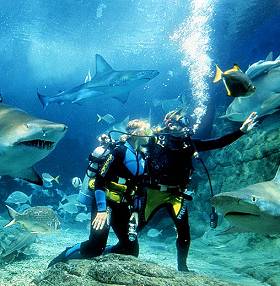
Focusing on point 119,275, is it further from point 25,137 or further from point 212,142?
point 212,142

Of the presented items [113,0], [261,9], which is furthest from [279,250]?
[113,0]

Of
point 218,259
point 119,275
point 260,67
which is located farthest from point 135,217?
point 218,259

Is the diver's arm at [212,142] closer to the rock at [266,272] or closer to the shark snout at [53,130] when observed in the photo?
the rock at [266,272]

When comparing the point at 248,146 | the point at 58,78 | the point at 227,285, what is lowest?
the point at 227,285

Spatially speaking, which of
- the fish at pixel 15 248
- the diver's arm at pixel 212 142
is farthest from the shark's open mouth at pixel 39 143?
the fish at pixel 15 248

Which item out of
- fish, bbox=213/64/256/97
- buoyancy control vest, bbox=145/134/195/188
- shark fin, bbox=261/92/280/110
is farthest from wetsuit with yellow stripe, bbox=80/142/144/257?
shark fin, bbox=261/92/280/110

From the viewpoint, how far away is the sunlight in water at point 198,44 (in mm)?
16931

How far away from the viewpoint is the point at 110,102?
172ft

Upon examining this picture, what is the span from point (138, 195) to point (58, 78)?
38507 millimetres

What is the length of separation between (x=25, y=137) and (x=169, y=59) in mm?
29683

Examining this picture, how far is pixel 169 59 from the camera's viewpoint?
30.7 m

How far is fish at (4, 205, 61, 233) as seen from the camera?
244 inches

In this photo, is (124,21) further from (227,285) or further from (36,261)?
(227,285)

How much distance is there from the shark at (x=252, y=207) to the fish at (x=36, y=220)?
15.6ft
